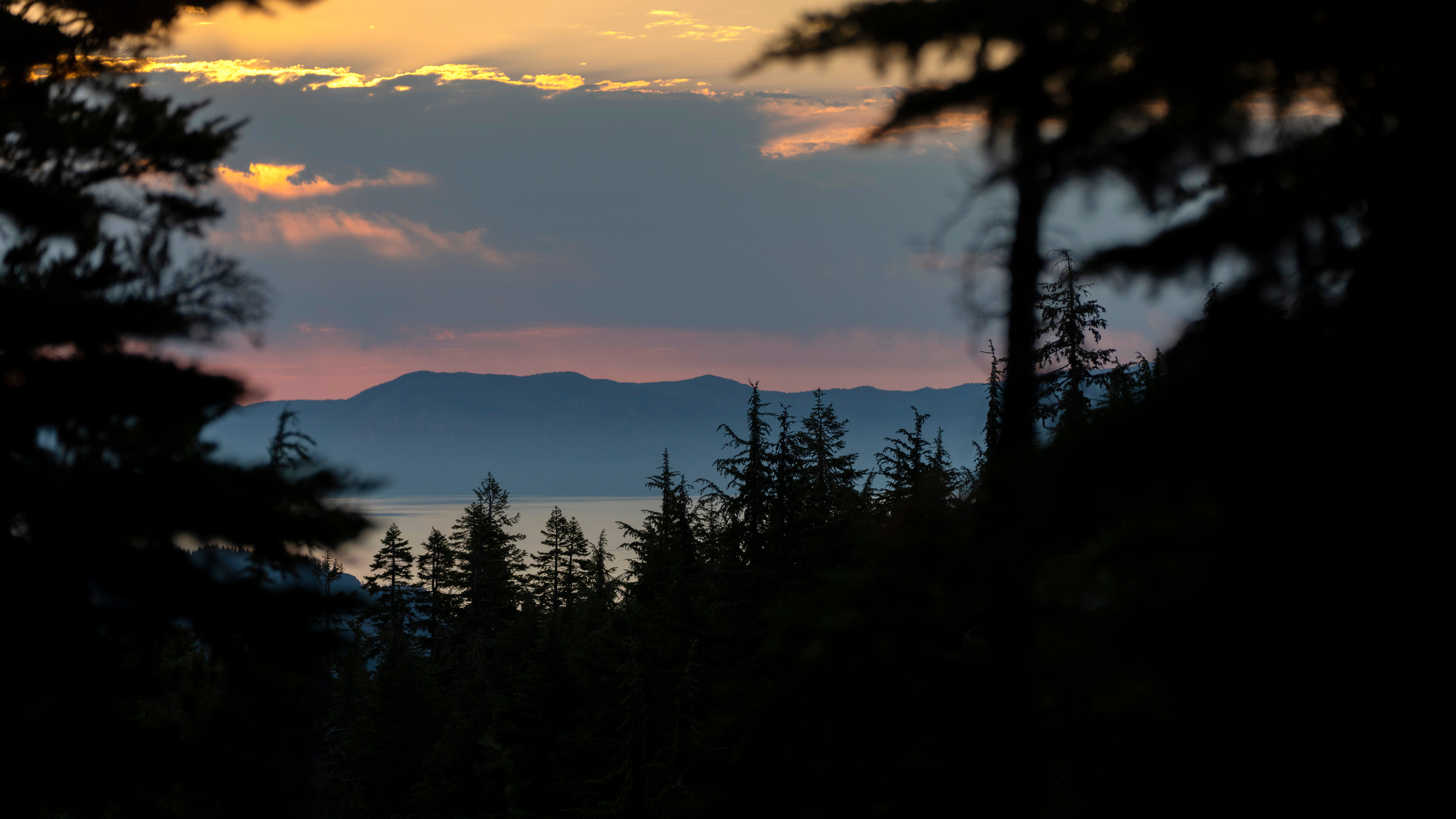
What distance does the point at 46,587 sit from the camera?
335 inches

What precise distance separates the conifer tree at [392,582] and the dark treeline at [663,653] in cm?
389

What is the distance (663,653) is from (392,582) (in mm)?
29823

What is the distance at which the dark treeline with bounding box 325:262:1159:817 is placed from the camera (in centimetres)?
2377

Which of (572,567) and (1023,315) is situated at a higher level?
(1023,315)

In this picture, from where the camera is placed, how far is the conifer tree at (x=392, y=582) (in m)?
49.0

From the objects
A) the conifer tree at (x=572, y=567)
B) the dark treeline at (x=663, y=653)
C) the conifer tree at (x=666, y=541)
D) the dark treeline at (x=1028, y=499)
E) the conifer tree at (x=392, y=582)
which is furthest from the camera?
the conifer tree at (x=572, y=567)

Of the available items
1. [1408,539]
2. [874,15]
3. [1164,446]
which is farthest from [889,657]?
[874,15]

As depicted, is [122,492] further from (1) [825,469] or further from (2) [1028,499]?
(1) [825,469]

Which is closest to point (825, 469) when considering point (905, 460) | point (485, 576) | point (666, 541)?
point (905, 460)

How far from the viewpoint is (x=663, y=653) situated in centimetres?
2662

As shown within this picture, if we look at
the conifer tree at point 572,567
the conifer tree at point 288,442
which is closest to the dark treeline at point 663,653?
the conifer tree at point 288,442

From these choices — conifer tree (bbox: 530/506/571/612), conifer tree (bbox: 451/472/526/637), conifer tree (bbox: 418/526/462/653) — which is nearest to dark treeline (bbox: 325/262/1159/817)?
conifer tree (bbox: 451/472/526/637)

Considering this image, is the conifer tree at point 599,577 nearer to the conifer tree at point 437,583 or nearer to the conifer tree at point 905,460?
the conifer tree at point 437,583

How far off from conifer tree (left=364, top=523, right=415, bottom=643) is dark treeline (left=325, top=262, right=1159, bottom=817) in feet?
12.8
